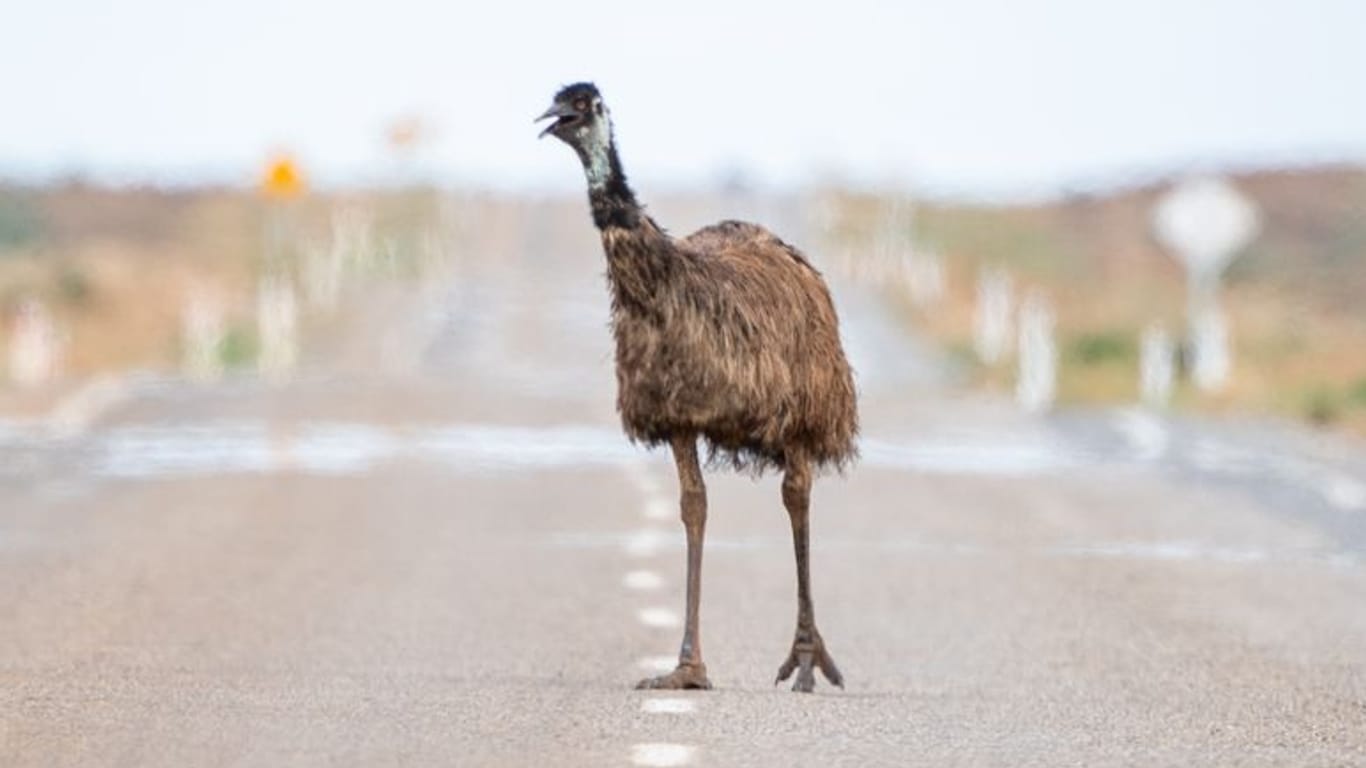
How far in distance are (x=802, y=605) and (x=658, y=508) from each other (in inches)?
363

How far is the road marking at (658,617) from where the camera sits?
606 inches

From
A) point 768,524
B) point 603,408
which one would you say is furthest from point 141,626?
point 603,408

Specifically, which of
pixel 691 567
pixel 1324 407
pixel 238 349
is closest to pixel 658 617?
pixel 691 567

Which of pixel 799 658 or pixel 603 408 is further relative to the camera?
pixel 603 408

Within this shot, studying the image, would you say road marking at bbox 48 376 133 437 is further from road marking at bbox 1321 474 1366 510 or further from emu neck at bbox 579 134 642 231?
emu neck at bbox 579 134 642 231

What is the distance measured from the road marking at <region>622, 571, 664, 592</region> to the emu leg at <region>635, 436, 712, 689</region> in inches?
166

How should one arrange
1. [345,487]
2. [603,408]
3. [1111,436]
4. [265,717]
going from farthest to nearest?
[603,408]
[1111,436]
[345,487]
[265,717]

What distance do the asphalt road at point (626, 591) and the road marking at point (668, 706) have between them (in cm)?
2

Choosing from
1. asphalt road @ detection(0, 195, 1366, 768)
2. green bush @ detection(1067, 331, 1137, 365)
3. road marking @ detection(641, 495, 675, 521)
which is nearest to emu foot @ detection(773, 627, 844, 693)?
asphalt road @ detection(0, 195, 1366, 768)

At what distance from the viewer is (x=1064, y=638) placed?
1521 cm

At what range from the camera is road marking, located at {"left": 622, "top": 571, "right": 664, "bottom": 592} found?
1719 cm

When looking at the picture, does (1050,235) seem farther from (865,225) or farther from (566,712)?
(566,712)

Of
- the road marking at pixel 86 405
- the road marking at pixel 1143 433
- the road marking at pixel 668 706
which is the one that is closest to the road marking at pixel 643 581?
the road marking at pixel 668 706

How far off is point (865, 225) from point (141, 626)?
253ft
